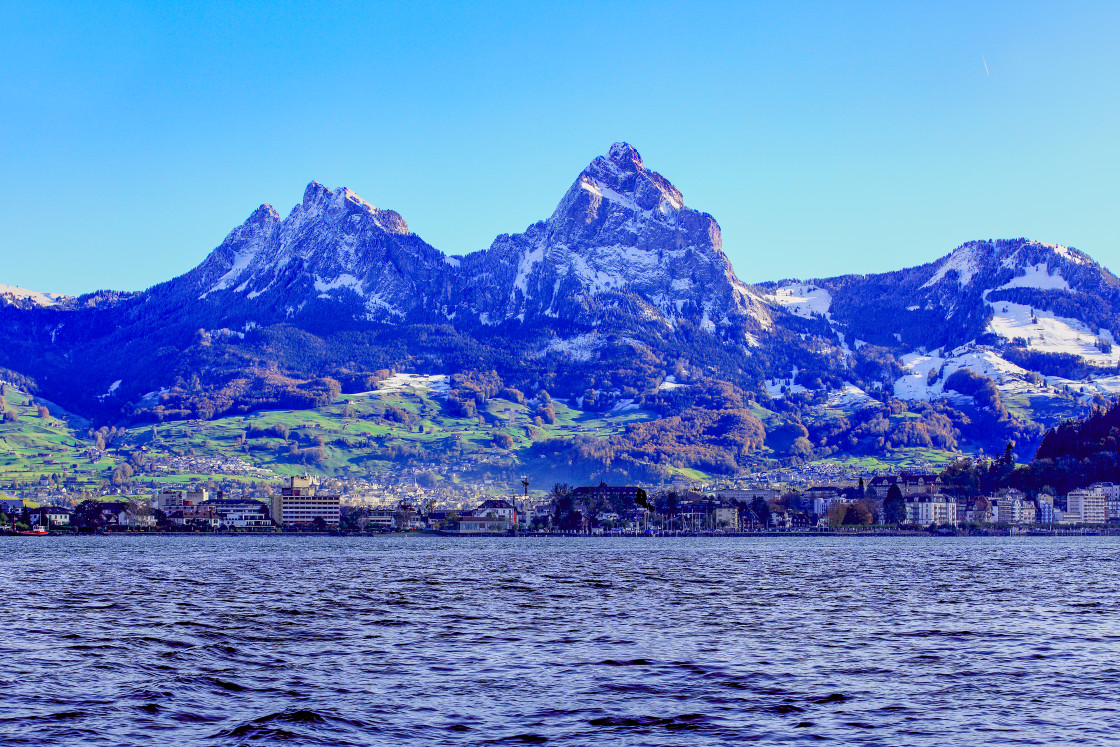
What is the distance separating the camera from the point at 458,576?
10606cm

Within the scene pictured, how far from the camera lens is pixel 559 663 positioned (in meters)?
47.4

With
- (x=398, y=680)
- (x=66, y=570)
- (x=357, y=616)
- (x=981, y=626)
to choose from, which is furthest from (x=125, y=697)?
(x=66, y=570)

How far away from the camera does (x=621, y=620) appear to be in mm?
63656

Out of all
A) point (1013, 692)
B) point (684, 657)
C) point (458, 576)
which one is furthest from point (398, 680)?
point (458, 576)

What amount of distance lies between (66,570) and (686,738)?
3769 inches

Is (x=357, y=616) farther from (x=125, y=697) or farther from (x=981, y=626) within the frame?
(x=981, y=626)

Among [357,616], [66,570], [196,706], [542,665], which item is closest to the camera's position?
[196,706]

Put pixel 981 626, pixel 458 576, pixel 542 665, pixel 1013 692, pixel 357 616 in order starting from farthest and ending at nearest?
pixel 458 576 < pixel 357 616 < pixel 981 626 < pixel 542 665 < pixel 1013 692

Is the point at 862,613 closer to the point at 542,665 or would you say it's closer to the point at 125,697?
the point at 542,665

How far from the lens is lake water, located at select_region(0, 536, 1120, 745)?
35.3 metres

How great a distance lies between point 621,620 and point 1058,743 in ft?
106

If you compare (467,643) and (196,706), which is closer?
(196,706)

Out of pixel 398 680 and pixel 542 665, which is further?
pixel 542 665

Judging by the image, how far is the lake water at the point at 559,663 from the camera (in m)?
35.3
